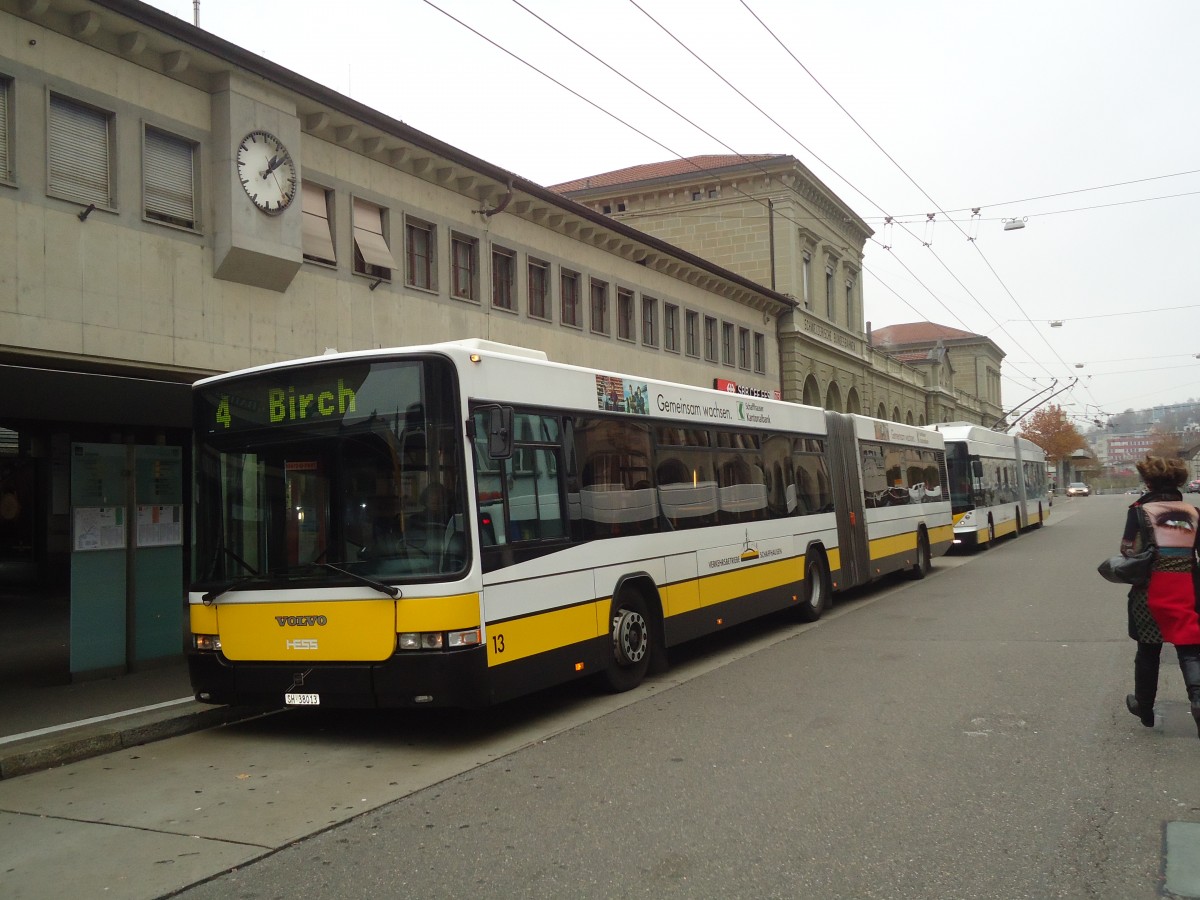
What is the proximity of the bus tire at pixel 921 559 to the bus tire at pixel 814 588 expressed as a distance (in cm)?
556

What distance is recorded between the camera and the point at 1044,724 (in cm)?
779

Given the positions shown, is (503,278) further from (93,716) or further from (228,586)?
(228,586)

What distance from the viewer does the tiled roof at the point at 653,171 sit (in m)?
42.8

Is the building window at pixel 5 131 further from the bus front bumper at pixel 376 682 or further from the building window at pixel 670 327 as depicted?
the building window at pixel 670 327

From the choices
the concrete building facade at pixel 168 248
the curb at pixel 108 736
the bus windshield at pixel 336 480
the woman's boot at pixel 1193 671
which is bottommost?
the curb at pixel 108 736

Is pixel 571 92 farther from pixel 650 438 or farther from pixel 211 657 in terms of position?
pixel 211 657

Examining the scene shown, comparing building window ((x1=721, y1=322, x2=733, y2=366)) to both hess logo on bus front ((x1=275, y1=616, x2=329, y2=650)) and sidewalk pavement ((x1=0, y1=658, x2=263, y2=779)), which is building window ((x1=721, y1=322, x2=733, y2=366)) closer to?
sidewalk pavement ((x1=0, y1=658, x2=263, y2=779))

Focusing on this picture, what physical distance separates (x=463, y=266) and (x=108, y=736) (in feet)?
45.3

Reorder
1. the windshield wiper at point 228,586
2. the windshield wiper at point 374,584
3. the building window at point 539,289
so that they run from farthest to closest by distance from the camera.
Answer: the building window at point 539,289 < the windshield wiper at point 228,586 < the windshield wiper at point 374,584

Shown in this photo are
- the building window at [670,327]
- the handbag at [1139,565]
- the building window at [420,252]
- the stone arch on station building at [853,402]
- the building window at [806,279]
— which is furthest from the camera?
the stone arch on station building at [853,402]

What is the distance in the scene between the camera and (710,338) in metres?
33.1

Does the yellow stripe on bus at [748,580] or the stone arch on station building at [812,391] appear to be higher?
the stone arch on station building at [812,391]

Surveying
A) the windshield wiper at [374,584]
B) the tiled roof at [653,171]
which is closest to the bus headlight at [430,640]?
the windshield wiper at [374,584]

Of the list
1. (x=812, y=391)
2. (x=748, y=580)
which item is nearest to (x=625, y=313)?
(x=748, y=580)
